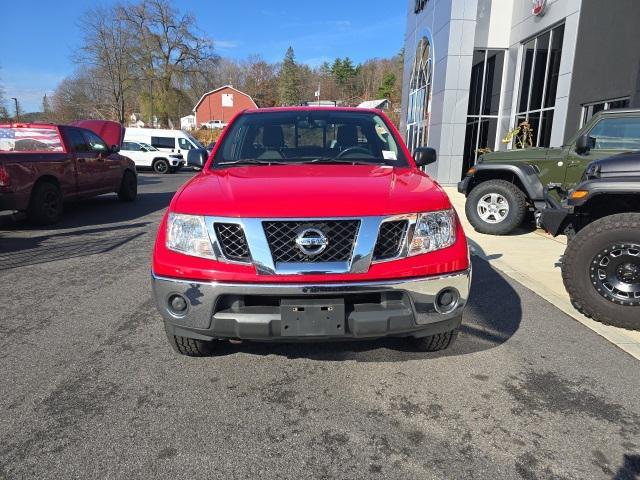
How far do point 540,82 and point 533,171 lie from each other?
8476 mm

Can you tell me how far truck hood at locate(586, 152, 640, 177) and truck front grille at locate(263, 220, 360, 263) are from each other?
98.0 inches

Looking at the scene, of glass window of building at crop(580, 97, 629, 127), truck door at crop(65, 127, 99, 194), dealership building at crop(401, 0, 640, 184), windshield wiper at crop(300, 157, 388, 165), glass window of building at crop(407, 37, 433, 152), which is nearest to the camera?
windshield wiper at crop(300, 157, 388, 165)

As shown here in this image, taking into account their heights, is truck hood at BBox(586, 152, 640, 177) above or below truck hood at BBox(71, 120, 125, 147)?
below

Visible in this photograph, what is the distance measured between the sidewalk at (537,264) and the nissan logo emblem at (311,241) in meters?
2.39

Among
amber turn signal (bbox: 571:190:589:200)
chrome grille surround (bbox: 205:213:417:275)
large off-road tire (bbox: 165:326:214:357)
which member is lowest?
large off-road tire (bbox: 165:326:214:357)

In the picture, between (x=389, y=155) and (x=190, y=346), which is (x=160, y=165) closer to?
(x=389, y=155)

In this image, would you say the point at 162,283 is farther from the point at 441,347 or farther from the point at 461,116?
the point at 461,116

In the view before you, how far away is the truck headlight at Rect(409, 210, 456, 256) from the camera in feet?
8.27

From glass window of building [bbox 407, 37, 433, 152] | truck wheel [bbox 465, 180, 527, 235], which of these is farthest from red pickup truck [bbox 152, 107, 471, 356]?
glass window of building [bbox 407, 37, 433, 152]

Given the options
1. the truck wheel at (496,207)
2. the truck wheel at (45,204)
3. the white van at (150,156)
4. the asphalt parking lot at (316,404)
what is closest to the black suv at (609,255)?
the asphalt parking lot at (316,404)

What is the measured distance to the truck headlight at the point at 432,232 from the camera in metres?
2.52

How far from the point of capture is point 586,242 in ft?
11.8

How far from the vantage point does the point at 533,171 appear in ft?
22.5

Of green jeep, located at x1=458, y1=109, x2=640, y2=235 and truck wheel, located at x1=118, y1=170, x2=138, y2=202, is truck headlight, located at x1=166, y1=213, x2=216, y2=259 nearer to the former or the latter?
green jeep, located at x1=458, y1=109, x2=640, y2=235
